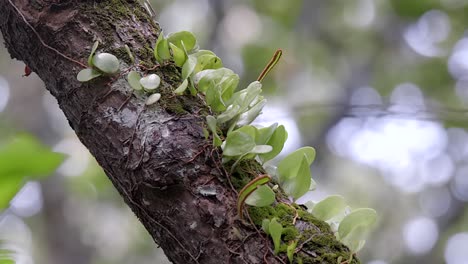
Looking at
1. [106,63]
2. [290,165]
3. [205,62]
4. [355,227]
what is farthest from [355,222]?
[106,63]

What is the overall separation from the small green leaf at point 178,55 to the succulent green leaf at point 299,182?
234 mm

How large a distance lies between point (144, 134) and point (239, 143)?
0.43 ft

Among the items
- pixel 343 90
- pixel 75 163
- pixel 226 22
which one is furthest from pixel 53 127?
pixel 343 90

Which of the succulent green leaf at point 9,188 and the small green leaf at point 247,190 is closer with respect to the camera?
the succulent green leaf at point 9,188

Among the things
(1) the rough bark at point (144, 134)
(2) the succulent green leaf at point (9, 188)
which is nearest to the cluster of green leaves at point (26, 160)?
(2) the succulent green leaf at point (9, 188)

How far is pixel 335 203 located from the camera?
926 mm

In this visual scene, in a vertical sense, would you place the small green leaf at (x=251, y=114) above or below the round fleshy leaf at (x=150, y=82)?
below

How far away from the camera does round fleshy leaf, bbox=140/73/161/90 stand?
0.82 metres

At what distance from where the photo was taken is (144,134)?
0.80m

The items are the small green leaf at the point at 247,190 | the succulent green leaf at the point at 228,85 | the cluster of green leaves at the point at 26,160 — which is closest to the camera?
the cluster of green leaves at the point at 26,160

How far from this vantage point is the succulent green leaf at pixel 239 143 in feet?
2.60

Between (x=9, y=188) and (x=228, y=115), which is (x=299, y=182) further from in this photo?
(x=9, y=188)

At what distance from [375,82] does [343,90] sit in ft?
1.03

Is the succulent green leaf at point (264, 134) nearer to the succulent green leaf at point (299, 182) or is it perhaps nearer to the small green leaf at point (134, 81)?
the succulent green leaf at point (299, 182)
